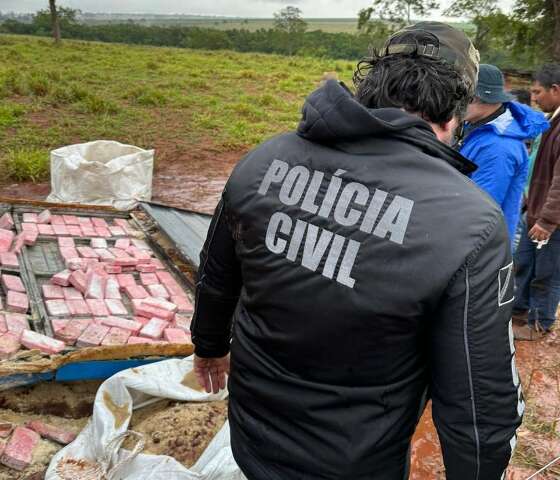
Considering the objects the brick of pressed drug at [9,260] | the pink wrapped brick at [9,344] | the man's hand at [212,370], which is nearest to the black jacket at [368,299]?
the man's hand at [212,370]

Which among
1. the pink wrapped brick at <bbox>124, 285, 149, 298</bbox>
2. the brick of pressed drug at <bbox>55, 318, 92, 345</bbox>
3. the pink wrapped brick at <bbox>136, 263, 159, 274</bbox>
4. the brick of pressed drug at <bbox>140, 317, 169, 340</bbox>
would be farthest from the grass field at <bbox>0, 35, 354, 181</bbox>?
the brick of pressed drug at <bbox>140, 317, 169, 340</bbox>

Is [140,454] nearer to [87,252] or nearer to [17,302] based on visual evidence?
[17,302]

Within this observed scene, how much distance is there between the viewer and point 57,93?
11.1 m

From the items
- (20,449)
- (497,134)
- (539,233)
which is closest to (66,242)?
(20,449)

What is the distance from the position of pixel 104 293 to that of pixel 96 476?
4.55 feet

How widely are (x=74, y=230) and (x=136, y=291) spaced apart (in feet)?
3.48

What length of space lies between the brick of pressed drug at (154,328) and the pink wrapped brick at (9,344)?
644 mm

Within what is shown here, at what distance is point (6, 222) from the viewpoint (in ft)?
13.4

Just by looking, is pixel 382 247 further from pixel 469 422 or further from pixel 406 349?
pixel 469 422

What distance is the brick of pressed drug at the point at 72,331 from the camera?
2.84 meters

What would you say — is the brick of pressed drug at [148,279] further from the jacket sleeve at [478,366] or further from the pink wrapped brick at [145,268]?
the jacket sleeve at [478,366]

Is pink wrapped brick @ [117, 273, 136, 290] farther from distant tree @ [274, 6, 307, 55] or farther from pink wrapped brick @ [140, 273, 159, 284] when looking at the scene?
distant tree @ [274, 6, 307, 55]

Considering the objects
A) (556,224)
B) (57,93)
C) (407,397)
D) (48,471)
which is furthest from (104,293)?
(57,93)

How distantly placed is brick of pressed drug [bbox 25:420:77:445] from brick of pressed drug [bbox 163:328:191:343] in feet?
2.32
